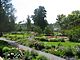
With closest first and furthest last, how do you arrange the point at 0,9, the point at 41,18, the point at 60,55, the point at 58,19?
the point at 60,55
the point at 0,9
the point at 41,18
the point at 58,19

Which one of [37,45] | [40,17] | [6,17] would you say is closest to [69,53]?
[37,45]

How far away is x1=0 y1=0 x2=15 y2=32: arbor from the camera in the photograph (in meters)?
48.9

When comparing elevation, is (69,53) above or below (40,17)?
below

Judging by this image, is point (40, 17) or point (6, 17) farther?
point (40, 17)

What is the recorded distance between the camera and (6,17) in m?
49.6

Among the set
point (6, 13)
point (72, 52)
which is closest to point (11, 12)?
point (6, 13)

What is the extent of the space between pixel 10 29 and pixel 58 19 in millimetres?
49214

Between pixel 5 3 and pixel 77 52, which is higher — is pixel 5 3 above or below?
above

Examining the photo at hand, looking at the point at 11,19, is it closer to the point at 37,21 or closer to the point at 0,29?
the point at 0,29

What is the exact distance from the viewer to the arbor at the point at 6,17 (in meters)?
48.9

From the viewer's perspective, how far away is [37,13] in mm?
89438

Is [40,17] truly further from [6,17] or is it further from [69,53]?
[69,53]

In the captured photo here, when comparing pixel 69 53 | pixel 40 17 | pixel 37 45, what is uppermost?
pixel 40 17

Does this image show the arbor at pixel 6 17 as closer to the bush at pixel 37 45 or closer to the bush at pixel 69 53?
the bush at pixel 37 45
